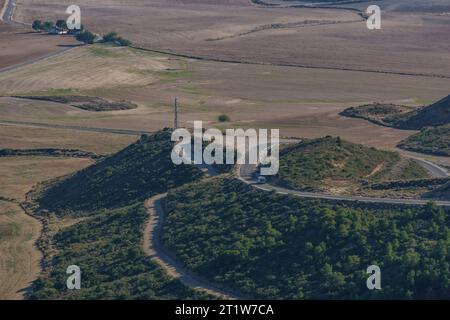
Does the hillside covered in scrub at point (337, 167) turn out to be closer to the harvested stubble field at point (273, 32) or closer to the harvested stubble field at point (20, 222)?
the harvested stubble field at point (20, 222)

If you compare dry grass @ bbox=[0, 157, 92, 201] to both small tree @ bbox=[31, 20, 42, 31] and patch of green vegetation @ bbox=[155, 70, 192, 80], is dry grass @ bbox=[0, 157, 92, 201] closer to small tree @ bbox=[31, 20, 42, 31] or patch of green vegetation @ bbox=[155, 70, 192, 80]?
patch of green vegetation @ bbox=[155, 70, 192, 80]

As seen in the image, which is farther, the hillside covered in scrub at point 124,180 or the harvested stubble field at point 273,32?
the harvested stubble field at point 273,32

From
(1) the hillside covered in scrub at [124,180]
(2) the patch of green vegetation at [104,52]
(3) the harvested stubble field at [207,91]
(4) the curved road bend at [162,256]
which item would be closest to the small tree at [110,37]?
(2) the patch of green vegetation at [104,52]

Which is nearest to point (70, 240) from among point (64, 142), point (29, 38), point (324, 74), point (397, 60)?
point (64, 142)

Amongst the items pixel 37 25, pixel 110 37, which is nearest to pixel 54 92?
pixel 110 37

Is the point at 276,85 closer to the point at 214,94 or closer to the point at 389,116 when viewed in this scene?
the point at 214,94

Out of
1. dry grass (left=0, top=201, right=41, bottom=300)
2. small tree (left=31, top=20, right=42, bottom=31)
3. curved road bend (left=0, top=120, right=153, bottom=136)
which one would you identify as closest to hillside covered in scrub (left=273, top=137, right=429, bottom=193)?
dry grass (left=0, top=201, right=41, bottom=300)
